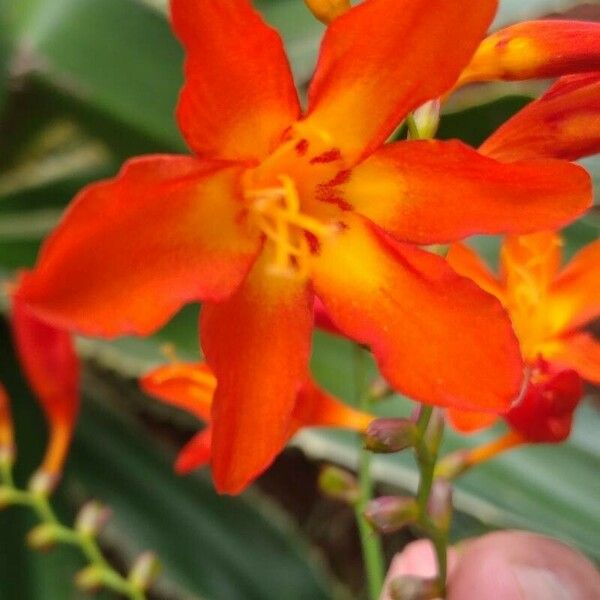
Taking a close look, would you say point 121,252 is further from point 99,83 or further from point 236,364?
point 99,83

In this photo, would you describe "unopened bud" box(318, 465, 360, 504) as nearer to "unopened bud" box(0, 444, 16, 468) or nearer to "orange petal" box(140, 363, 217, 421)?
"orange petal" box(140, 363, 217, 421)

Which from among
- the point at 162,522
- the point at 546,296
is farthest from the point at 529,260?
the point at 162,522

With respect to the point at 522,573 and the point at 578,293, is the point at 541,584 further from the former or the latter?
the point at 578,293

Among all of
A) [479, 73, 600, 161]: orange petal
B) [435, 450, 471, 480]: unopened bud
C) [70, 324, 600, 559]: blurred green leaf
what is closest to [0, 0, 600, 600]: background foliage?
[70, 324, 600, 559]: blurred green leaf

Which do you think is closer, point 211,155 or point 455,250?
point 211,155

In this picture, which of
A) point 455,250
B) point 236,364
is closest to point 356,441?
point 455,250

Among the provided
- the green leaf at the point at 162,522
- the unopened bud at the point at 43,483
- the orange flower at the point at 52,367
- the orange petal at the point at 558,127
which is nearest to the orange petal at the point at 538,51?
the orange petal at the point at 558,127
